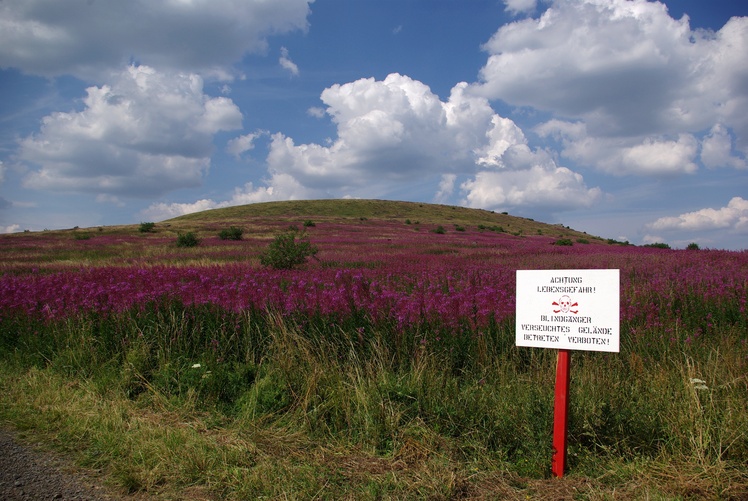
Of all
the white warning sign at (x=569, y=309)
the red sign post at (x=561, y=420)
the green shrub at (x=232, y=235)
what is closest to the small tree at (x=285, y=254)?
the white warning sign at (x=569, y=309)

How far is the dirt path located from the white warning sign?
11.3 feet

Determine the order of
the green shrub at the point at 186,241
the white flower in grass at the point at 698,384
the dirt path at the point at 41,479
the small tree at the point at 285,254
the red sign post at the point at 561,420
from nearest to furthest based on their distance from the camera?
the dirt path at the point at 41,479 < the red sign post at the point at 561,420 < the white flower in grass at the point at 698,384 < the small tree at the point at 285,254 < the green shrub at the point at 186,241

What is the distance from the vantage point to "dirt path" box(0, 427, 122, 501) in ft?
11.4

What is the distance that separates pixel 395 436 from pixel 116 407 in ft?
9.87

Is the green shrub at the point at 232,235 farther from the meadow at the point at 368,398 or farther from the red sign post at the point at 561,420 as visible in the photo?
the red sign post at the point at 561,420

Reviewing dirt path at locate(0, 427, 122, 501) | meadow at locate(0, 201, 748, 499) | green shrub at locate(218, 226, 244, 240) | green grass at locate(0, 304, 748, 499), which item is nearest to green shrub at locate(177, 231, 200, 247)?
green shrub at locate(218, 226, 244, 240)

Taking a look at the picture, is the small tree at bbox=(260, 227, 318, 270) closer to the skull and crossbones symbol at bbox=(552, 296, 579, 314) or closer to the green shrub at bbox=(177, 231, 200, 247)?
the skull and crossbones symbol at bbox=(552, 296, 579, 314)

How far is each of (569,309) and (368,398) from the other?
6.73ft

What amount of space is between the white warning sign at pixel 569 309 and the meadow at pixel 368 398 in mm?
→ 849

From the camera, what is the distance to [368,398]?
4543 millimetres

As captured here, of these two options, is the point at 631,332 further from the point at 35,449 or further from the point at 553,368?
the point at 35,449

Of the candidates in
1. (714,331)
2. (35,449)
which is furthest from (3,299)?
(714,331)

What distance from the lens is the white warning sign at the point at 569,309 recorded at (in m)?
3.50

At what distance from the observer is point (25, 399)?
526 cm
